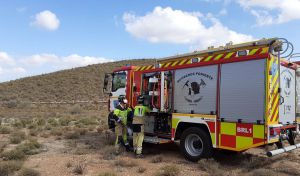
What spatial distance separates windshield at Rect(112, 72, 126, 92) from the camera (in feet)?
39.5

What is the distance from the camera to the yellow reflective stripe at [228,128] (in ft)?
26.0

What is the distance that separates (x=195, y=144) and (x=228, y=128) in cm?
137

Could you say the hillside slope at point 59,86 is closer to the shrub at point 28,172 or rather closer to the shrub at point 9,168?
the shrub at point 9,168

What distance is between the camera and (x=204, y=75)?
8773mm

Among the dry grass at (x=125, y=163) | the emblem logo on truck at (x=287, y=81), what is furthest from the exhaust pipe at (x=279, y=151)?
the dry grass at (x=125, y=163)

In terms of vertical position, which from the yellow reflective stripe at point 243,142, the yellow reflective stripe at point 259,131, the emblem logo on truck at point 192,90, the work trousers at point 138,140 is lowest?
the work trousers at point 138,140

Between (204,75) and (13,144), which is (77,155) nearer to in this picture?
(13,144)

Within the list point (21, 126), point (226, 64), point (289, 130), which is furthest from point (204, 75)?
point (21, 126)

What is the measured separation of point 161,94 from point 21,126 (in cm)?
1004

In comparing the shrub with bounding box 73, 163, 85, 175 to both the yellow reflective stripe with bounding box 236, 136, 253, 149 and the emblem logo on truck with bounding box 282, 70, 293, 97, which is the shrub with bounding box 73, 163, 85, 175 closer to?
the yellow reflective stripe with bounding box 236, 136, 253, 149

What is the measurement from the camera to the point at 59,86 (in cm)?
5666

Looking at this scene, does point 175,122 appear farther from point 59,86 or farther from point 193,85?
point 59,86

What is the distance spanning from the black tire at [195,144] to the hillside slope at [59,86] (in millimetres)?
41715

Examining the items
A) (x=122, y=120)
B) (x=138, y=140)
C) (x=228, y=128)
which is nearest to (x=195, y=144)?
(x=228, y=128)
